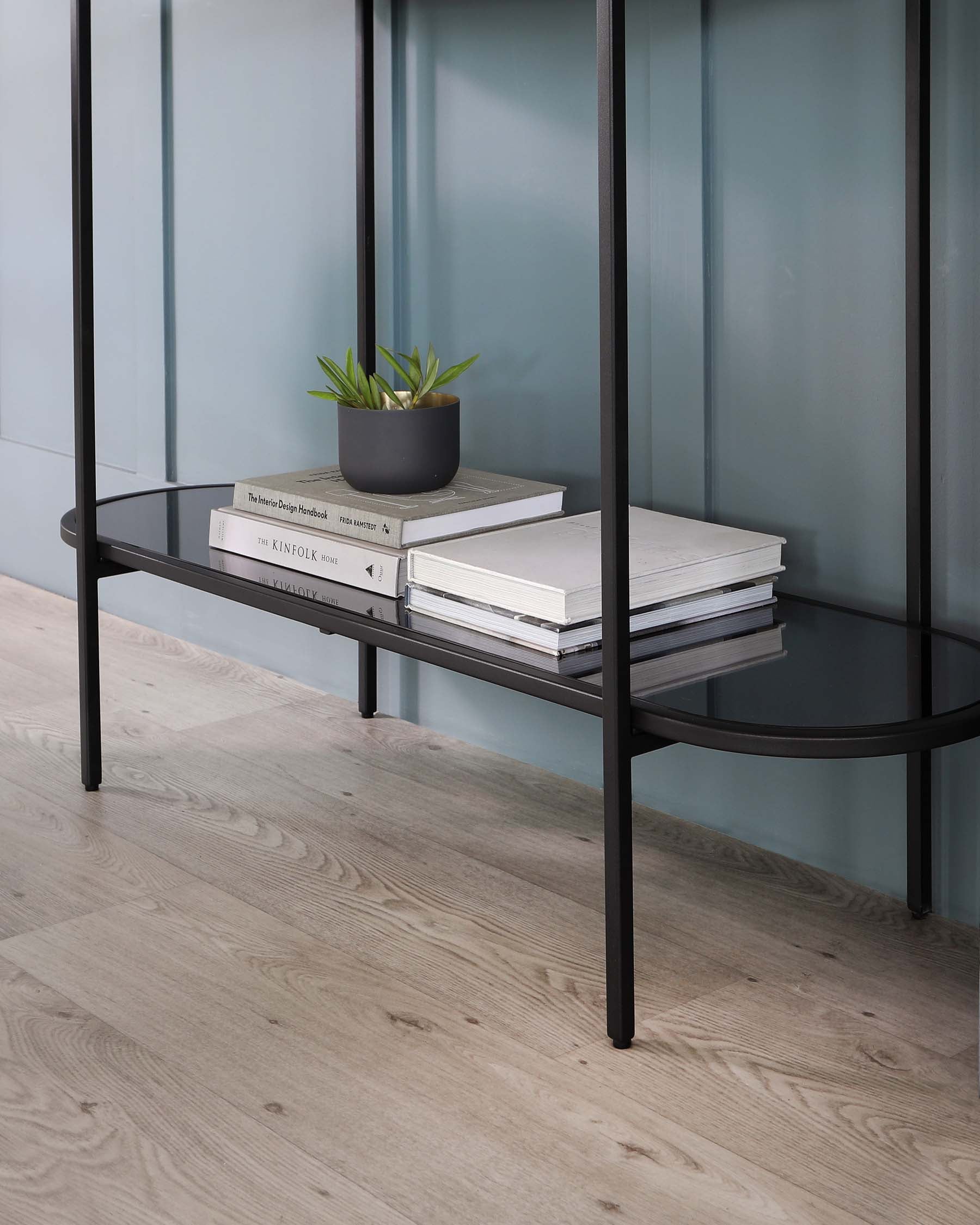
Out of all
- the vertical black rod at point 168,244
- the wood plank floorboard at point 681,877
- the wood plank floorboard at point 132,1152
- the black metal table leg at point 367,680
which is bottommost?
the wood plank floorboard at point 132,1152

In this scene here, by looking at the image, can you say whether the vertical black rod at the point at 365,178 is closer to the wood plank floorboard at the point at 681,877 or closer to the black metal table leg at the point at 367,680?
the black metal table leg at the point at 367,680

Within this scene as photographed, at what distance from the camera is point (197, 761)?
1.99 m

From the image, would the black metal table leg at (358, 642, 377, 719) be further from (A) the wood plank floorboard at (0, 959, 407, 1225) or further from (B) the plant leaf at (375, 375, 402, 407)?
(A) the wood plank floorboard at (0, 959, 407, 1225)

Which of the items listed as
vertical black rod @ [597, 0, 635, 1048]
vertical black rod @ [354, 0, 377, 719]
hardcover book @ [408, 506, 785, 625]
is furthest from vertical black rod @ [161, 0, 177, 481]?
vertical black rod @ [597, 0, 635, 1048]

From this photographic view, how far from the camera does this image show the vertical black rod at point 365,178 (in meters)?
1.93

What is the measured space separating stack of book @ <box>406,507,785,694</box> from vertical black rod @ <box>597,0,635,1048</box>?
2.9 inches

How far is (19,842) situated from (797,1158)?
1.02 meters

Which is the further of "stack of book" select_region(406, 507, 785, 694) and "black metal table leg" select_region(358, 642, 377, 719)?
"black metal table leg" select_region(358, 642, 377, 719)

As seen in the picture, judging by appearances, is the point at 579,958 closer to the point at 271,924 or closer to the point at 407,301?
the point at 271,924

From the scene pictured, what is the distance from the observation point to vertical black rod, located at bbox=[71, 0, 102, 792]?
171 cm

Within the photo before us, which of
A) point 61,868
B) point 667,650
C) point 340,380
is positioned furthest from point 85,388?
point 667,650

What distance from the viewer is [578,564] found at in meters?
1.41

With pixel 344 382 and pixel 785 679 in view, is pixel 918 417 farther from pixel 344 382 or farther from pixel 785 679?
pixel 344 382

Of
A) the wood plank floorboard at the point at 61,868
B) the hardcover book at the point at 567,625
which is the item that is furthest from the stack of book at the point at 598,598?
the wood plank floorboard at the point at 61,868
